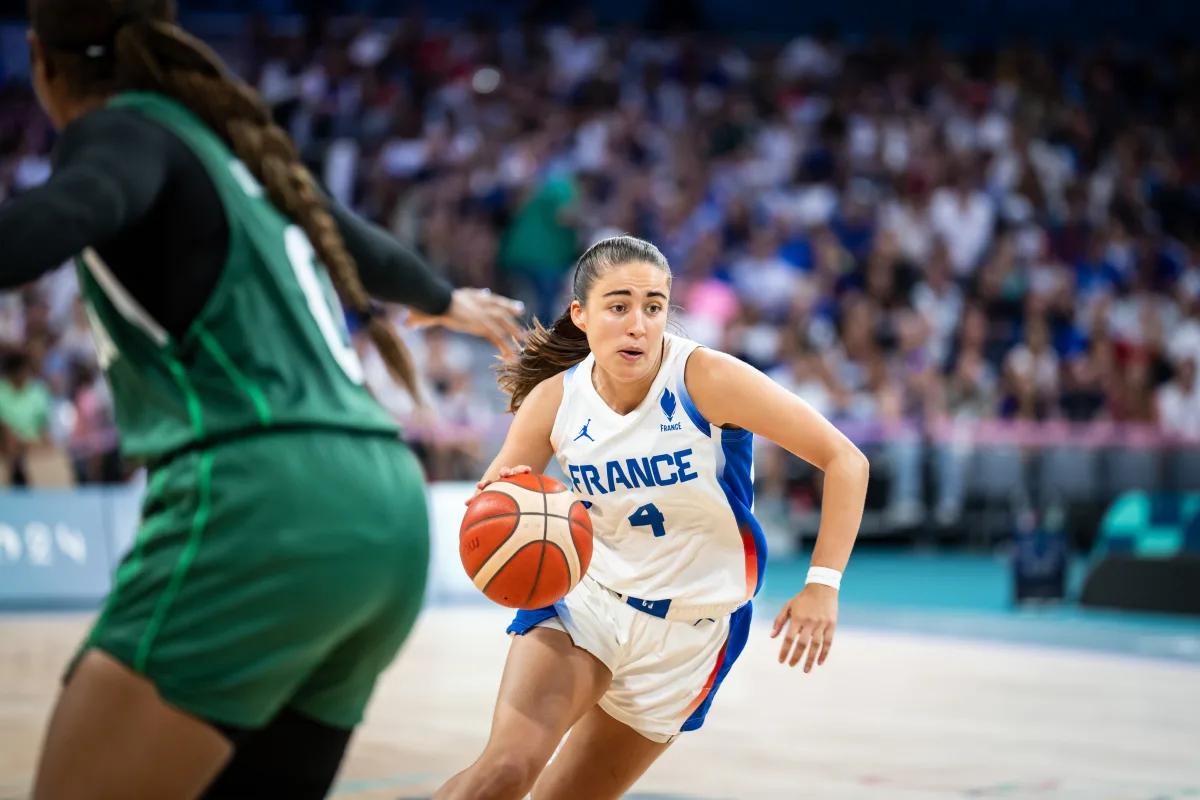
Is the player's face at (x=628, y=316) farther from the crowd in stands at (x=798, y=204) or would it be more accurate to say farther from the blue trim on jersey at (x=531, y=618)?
the crowd in stands at (x=798, y=204)

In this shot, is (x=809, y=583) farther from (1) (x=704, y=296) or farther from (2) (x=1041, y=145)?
(2) (x=1041, y=145)

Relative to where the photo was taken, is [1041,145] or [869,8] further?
[869,8]

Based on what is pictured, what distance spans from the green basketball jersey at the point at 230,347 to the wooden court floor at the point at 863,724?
3.38m

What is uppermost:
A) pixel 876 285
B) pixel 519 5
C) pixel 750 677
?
pixel 519 5

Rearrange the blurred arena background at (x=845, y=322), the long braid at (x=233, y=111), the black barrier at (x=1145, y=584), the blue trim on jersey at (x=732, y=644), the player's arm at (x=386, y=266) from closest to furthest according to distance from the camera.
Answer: the long braid at (x=233, y=111) < the player's arm at (x=386, y=266) < the blue trim on jersey at (x=732, y=644) < the blurred arena background at (x=845, y=322) < the black barrier at (x=1145, y=584)

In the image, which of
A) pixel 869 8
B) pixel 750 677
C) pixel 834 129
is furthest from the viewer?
pixel 869 8

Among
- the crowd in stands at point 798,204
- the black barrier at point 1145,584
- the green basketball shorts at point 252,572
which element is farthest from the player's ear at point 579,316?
the crowd in stands at point 798,204

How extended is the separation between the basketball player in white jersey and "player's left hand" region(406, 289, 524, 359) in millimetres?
404

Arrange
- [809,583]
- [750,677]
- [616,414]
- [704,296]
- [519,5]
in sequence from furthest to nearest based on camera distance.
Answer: [519,5] → [704,296] → [750,677] → [616,414] → [809,583]

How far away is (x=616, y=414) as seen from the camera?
433 centimetres

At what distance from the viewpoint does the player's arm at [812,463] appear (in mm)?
3865

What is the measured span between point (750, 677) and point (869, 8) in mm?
16410

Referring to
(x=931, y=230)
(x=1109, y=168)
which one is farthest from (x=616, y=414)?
(x=1109, y=168)

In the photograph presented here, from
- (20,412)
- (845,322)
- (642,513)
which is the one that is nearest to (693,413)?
(642,513)
